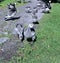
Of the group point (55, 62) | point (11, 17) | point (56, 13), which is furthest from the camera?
point (56, 13)

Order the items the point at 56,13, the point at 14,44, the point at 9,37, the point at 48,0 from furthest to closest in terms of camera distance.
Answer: the point at 48,0 → the point at 56,13 → the point at 9,37 → the point at 14,44

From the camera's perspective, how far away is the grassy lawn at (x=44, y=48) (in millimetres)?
13703

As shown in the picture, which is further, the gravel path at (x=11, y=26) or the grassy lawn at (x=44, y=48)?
the gravel path at (x=11, y=26)

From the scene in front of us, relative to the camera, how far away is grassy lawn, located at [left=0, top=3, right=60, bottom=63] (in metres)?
13.7

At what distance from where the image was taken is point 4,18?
20688 mm

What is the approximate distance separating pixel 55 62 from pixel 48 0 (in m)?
14.9

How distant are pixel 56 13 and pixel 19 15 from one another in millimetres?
3641

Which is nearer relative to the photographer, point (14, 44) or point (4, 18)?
point (14, 44)

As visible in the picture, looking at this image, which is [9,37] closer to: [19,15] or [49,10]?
[19,15]

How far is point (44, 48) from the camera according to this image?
15.1 metres

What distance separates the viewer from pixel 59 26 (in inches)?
757

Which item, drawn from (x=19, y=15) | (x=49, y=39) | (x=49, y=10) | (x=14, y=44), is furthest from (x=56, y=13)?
(x=14, y=44)

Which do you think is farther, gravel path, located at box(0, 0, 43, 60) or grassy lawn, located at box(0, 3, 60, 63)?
gravel path, located at box(0, 0, 43, 60)

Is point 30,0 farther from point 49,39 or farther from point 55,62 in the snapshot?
point 55,62
